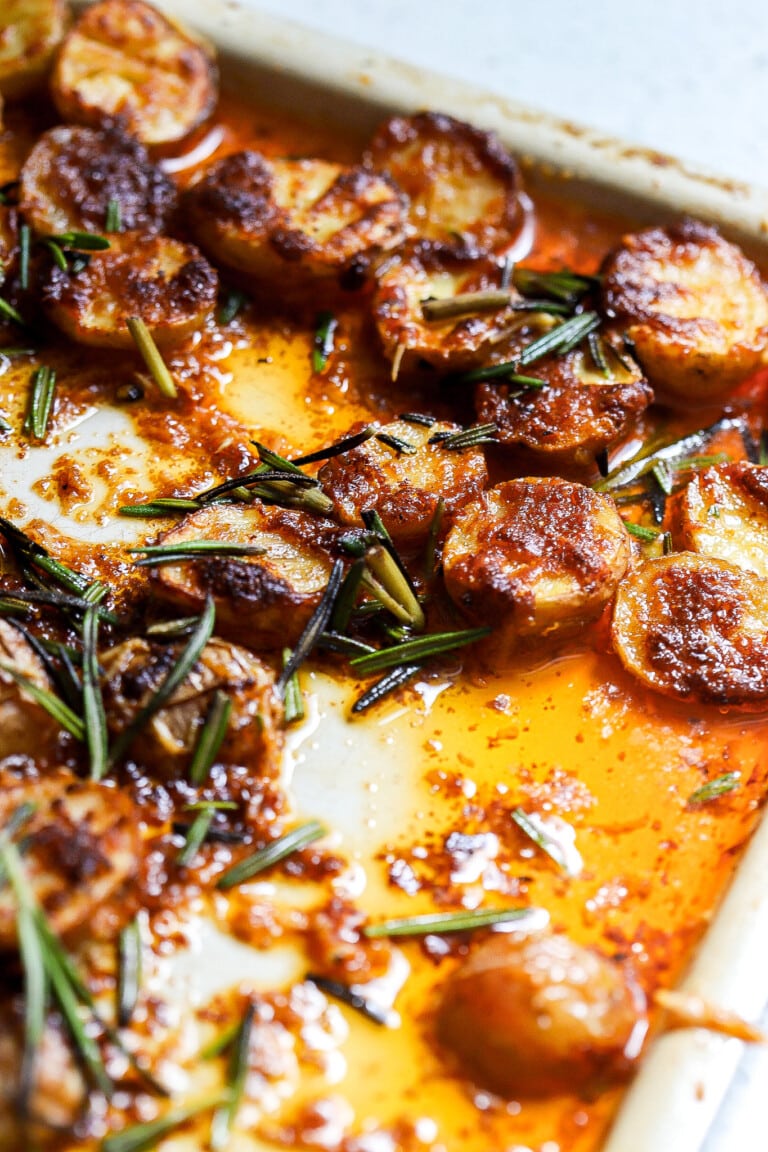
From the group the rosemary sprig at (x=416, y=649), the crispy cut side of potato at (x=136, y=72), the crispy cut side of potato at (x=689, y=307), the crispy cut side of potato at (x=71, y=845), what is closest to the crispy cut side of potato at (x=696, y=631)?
the rosemary sprig at (x=416, y=649)

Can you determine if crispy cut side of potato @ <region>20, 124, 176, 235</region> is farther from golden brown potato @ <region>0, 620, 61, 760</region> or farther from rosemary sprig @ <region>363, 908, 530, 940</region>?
rosemary sprig @ <region>363, 908, 530, 940</region>

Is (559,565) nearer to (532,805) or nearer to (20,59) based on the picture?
(532,805)

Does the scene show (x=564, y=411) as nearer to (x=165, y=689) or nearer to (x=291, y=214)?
(x=291, y=214)

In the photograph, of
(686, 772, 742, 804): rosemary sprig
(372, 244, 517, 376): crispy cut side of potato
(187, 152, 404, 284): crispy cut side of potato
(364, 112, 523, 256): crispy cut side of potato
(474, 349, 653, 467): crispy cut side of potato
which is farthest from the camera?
(364, 112, 523, 256): crispy cut side of potato

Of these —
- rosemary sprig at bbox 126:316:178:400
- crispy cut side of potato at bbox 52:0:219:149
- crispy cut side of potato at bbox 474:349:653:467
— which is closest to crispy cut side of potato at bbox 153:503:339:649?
rosemary sprig at bbox 126:316:178:400

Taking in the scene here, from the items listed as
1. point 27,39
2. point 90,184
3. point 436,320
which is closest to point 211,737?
point 436,320

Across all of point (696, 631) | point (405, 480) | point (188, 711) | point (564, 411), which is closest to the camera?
point (188, 711)

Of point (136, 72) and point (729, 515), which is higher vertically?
point (136, 72)
